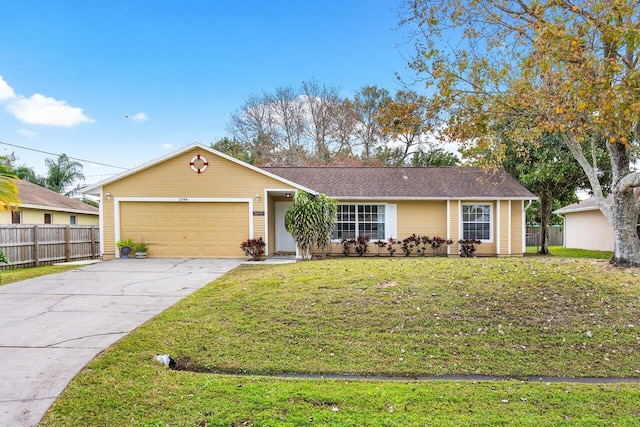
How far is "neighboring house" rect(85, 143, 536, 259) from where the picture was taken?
44.8ft

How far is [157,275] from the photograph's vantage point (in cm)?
1006

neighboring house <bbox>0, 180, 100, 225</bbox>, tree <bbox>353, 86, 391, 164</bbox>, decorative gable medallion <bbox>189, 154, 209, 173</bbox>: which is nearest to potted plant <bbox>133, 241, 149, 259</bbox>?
decorative gable medallion <bbox>189, 154, 209, 173</bbox>

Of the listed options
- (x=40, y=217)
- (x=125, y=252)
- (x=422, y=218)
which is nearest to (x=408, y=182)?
(x=422, y=218)

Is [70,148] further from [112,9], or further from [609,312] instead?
[609,312]

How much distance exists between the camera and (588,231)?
20.9 meters

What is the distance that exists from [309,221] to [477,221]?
23.8 feet

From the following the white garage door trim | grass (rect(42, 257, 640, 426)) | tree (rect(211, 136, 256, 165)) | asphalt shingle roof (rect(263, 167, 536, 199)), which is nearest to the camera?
grass (rect(42, 257, 640, 426))

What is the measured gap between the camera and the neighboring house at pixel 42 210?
1619 centimetres

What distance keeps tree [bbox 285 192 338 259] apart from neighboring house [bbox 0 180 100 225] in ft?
36.0

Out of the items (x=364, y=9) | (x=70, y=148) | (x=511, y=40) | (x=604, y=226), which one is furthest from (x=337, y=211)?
(x=70, y=148)

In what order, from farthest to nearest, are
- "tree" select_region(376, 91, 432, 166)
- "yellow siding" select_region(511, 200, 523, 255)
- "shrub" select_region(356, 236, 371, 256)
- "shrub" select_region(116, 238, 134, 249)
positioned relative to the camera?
"yellow siding" select_region(511, 200, 523, 255), "shrub" select_region(356, 236, 371, 256), "shrub" select_region(116, 238, 134, 249), "tree" select_region(376, 91, 432, 166)

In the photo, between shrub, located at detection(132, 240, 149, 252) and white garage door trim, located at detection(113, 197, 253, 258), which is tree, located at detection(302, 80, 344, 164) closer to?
white garage door trim, located at detection(113, 197, 253, 258)

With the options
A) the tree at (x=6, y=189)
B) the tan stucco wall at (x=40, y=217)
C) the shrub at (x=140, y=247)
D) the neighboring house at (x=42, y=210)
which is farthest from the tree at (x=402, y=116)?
the tan stucco wall at (x=40, y=217)

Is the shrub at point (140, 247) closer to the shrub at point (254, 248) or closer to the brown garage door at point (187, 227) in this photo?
the brown garage door at point (187, 227)
